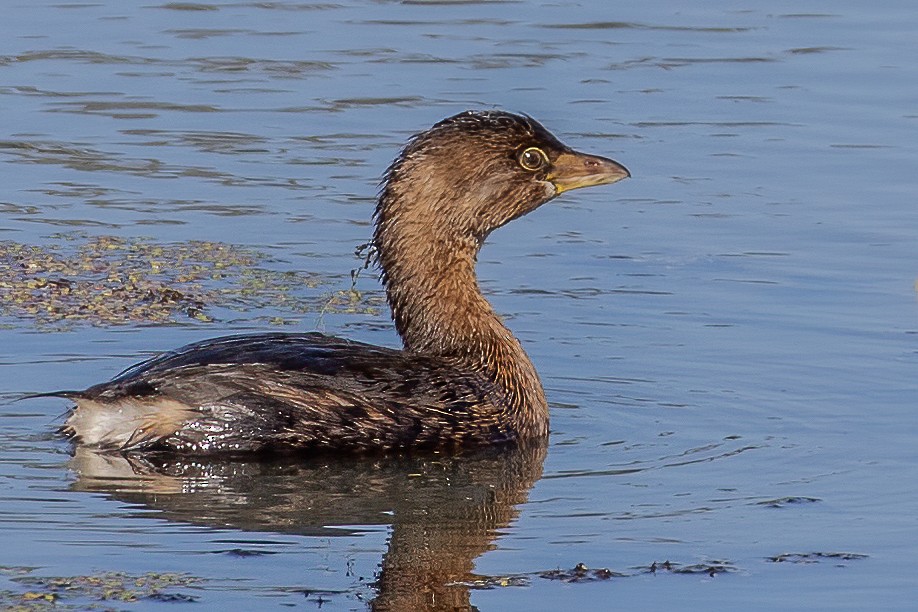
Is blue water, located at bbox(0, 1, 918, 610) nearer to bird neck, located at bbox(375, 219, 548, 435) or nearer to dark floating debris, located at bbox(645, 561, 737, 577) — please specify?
dark floating debris, located at bbox(645, 561, 737, 577)

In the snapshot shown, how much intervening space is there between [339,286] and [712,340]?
203cm

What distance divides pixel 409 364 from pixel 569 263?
2.76 m

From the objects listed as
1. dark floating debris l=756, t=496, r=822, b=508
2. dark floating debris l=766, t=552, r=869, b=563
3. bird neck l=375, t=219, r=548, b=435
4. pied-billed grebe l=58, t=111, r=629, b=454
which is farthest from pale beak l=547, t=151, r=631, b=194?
dark floating debris l=766, t=552, r=869, b=563

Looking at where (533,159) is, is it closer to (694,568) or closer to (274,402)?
(274,402)

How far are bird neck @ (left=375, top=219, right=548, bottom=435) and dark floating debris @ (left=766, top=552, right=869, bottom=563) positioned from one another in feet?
7.54

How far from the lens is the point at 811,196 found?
1259 cm

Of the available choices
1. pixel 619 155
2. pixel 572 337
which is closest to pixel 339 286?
pixel 572 337

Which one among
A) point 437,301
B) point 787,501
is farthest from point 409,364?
point 787,501

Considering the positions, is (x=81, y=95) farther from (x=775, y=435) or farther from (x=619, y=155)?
(x=775, y=435)

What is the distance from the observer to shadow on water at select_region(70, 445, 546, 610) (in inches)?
289

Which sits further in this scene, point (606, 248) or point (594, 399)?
point (606, 248)

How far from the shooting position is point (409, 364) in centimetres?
909

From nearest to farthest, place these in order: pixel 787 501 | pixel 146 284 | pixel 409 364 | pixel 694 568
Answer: pixel 694 568, pixel 787 501, pixel 409 364, pixel 146 284

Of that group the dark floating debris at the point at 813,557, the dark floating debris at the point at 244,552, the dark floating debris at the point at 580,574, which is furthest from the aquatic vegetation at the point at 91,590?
the dark floating debris at the point at 813,557
